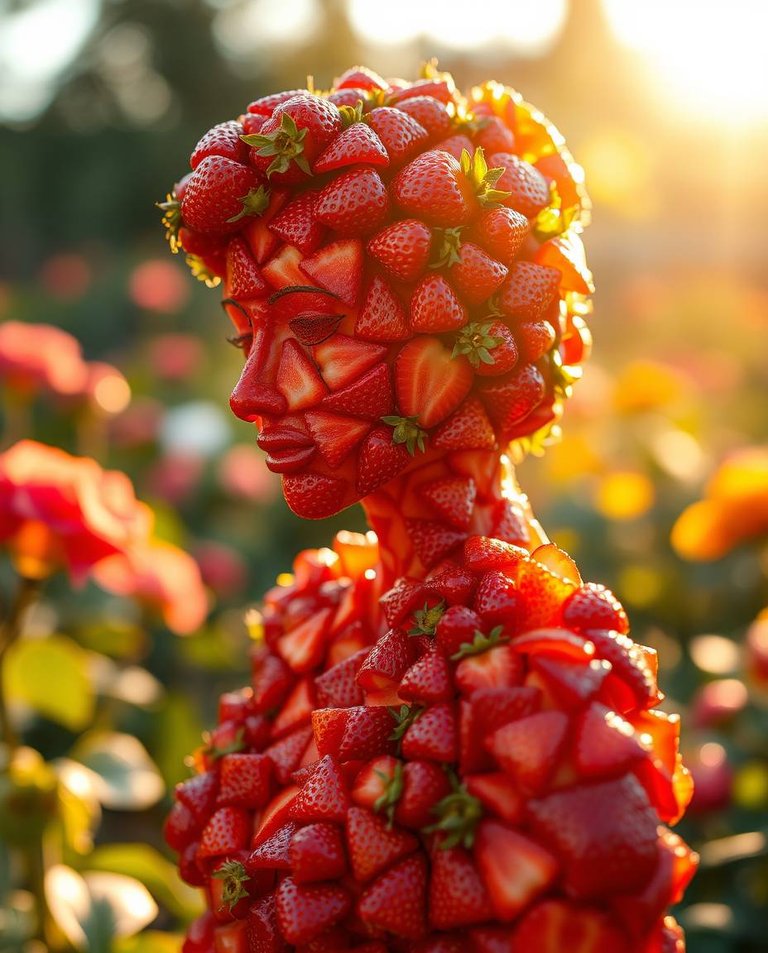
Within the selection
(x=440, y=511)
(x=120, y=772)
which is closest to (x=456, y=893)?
(x=440, y=511)

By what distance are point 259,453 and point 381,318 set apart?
253 centimetres

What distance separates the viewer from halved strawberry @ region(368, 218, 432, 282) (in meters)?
0.61

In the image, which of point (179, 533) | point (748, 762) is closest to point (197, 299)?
point (179, 533)

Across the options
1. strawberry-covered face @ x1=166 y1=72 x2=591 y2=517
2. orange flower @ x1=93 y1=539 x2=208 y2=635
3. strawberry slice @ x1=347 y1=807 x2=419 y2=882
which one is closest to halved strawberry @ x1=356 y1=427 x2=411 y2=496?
strawberry-covered face @ x1=166 y1=72 x2=591 y2=517

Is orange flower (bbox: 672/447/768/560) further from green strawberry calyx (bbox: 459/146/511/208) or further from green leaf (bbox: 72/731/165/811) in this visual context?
green strawberry calyx (bbox: 459/146/511/208)

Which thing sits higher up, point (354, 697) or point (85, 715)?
point (354, 697)

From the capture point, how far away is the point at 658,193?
598 centimetres

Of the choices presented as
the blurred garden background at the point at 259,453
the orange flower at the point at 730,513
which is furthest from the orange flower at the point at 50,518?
the orange flower at the point at 730,513

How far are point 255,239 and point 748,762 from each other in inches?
47.8

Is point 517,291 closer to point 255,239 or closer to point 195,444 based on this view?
point 255,239

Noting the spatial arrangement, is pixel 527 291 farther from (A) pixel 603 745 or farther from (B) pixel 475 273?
(A) pixel 603 745

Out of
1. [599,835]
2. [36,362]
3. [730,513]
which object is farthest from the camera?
[36,362]

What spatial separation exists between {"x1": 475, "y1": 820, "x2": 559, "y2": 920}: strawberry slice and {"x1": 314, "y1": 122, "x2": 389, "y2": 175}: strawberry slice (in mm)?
411

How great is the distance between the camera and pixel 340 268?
2.05ft
